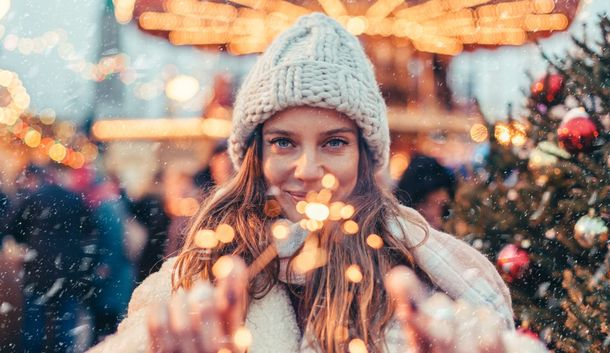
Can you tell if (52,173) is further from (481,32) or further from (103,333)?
(481,32)

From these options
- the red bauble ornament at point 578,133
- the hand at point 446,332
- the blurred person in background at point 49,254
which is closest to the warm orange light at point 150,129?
the blurred person in background at point 49,254

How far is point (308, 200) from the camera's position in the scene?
127 centimetres

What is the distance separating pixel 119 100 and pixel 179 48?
3.22 ft

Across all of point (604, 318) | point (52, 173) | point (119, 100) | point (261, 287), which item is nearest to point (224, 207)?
point (261, 287)

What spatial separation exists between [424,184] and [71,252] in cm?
208

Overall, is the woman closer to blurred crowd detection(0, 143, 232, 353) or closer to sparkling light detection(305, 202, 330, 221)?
sparkling light detection(305, 202, 330, 221)

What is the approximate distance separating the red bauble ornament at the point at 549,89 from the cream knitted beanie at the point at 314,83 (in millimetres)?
1066

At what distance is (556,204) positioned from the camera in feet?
7.15

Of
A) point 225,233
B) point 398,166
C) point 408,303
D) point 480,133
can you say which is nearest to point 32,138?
point 398,166

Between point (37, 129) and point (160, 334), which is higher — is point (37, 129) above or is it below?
below

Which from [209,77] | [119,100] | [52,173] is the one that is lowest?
[119,100]

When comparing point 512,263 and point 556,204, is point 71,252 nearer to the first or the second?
point 512,263

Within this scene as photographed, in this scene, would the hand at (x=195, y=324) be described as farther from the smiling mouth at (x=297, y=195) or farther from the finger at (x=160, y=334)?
the smiling mouth at (x=297, y=195)

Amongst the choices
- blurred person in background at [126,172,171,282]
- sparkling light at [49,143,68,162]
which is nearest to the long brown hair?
blurred person in background at [126,172,171,282]
